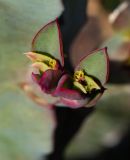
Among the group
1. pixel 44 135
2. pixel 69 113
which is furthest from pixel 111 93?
pixel 44 135

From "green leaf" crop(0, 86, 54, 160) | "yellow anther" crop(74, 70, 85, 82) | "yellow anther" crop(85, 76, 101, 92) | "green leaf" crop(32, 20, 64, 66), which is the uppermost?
"green leaf" crop(32, 20, 64, 66)

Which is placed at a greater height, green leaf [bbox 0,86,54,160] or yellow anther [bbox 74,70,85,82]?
yellow anther [bbox 74,70,85,82]

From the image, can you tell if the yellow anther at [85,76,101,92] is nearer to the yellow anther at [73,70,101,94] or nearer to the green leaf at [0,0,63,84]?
the yellow anther at [73,70,101,94]

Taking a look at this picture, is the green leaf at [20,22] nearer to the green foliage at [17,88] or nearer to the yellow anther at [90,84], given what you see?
the green foliage at [17,88]

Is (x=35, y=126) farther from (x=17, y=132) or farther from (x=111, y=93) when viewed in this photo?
(x=111, y=93)

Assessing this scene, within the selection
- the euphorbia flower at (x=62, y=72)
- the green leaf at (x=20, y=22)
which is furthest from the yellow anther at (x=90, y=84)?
the green leaf at (x=20, y=22)

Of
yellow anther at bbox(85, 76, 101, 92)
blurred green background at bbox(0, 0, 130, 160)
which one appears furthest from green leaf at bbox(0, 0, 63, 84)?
yellow anther at bbox(85, 76, 101, 92)
